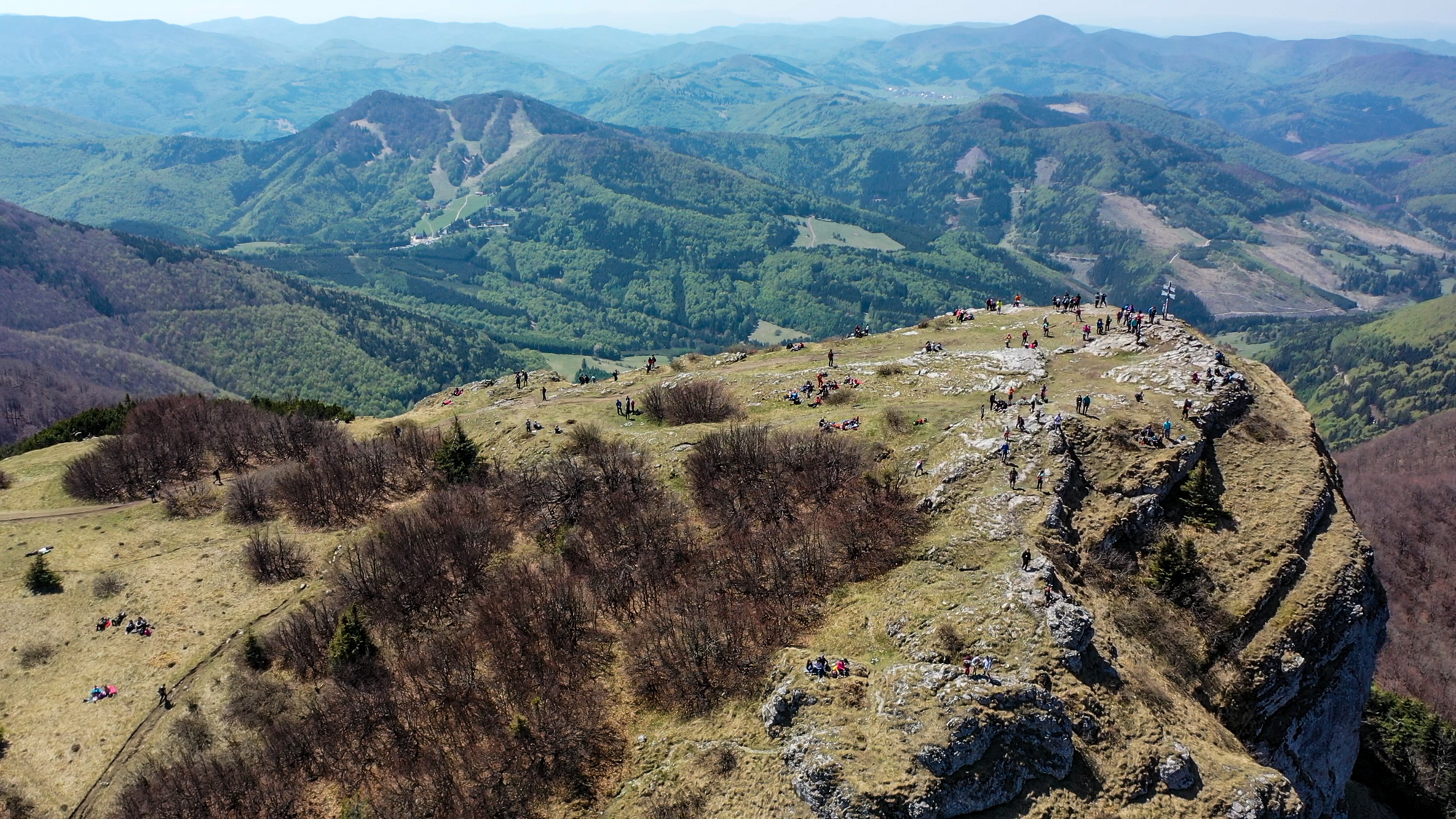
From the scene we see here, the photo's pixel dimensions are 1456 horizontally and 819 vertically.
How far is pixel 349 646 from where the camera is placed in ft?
137

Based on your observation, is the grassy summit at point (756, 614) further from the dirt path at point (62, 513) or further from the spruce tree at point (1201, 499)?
the dirt path at point (62, 513)

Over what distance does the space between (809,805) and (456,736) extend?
58.4 ft

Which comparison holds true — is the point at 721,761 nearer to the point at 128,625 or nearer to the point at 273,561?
the point at 273,561

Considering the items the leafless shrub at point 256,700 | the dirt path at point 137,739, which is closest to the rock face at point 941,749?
the leafless shrub at point 256,700

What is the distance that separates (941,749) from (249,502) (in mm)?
56763

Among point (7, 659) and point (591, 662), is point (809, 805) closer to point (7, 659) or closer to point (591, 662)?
point (591, 662)

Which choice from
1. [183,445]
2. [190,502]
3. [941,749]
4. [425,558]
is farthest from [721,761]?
[183,445]

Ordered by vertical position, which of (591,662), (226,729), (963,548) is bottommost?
(226,729)

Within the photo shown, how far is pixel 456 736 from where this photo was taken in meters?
36.2

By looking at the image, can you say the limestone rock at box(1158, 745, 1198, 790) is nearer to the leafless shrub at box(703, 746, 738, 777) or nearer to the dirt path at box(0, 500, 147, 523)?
the leafless shrub at box(703, 746, 738, 777)

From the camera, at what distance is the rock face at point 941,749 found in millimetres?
29344

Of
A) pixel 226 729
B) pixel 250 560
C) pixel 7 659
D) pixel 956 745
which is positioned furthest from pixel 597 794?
pixel 7 659

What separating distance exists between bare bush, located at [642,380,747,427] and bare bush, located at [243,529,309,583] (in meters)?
30.6

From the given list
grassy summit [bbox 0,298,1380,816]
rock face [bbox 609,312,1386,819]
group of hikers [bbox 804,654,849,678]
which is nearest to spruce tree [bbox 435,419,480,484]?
grassy summit [bbox 0,298,1380,816]
